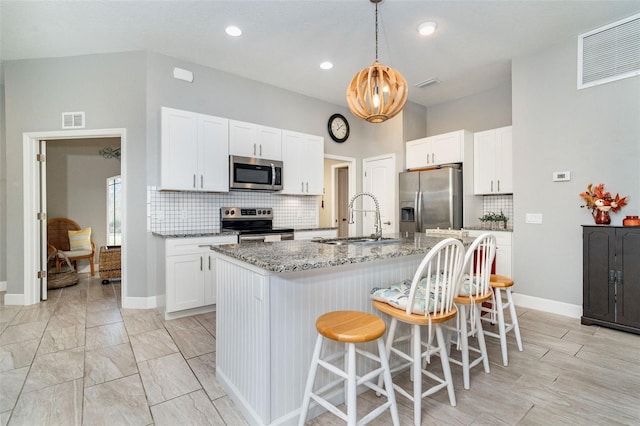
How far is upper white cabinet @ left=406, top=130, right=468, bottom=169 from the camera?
4.39 m

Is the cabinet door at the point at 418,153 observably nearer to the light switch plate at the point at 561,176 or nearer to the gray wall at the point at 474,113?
the gray wall at the point at 474,113

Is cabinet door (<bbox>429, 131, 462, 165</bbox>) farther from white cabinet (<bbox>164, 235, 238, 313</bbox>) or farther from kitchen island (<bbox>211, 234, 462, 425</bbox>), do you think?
white cabinet (<bbox>164, 235, 238, 313</bbox>)

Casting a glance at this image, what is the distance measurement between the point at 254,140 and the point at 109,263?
116 inches

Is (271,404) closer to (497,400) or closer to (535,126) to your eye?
(497,400)

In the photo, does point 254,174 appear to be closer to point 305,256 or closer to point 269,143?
point 269,143

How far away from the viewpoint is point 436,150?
15.3ft

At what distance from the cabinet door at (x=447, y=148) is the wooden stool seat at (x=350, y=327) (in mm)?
3583

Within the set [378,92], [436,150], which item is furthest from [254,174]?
[436,150]

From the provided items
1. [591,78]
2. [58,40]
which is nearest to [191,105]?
[58,40]

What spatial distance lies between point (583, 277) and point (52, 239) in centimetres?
735

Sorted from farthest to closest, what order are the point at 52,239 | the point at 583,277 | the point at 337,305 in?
the point at 52,239
the point at 583,277
the point at 337,305

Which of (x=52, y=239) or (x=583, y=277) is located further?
(x=52, y=239)

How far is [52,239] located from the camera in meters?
5.14

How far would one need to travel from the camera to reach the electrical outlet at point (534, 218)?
3.48 metres
